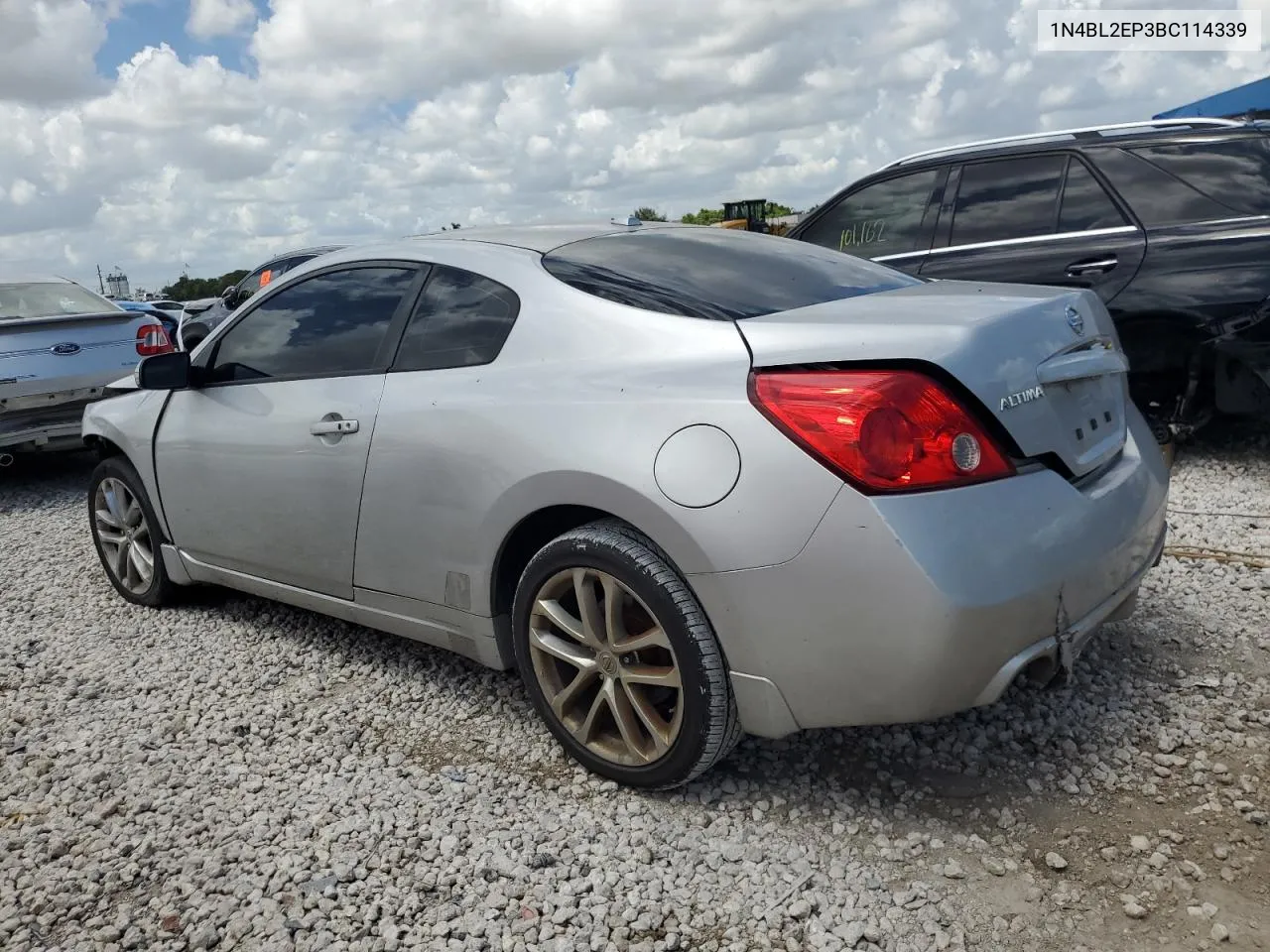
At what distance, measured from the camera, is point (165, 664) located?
3930 mm

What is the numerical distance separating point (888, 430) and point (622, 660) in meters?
0.92

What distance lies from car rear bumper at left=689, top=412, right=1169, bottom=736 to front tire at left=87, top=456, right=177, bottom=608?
2896 mm

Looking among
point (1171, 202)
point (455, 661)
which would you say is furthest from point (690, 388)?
point (1171, 202)

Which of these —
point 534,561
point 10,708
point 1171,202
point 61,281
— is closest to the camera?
point 534,561

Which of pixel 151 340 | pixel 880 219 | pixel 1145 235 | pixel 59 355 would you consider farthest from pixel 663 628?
pixel 151 340

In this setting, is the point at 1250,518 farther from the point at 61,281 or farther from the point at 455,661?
the point at 61,281

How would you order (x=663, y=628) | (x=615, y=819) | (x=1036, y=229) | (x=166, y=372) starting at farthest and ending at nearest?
(x=1036, y=229) → (x=166, y=372) → (x=615, y=819) → (x=663, y=628)

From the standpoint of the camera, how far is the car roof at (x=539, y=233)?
323 cm

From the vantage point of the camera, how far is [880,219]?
6.19m

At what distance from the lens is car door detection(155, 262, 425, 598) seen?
330 cm

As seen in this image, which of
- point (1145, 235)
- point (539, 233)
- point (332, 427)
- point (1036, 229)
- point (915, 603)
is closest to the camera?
point (915, 603)

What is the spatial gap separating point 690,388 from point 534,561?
661 mm

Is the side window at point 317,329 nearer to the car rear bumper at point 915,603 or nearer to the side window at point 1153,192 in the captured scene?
the car rear bumper at point 915,603

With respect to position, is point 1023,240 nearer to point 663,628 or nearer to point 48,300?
point 663,628
